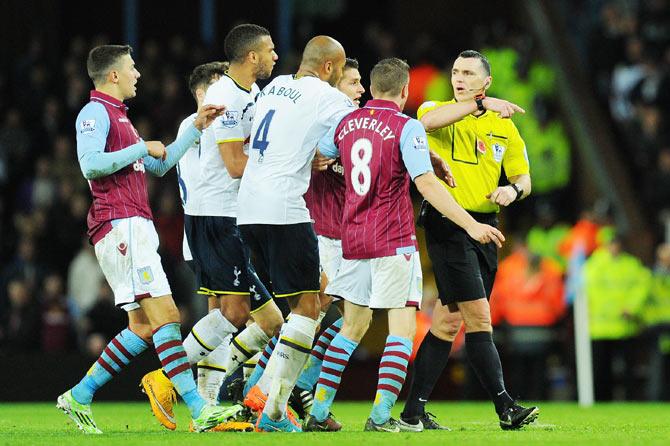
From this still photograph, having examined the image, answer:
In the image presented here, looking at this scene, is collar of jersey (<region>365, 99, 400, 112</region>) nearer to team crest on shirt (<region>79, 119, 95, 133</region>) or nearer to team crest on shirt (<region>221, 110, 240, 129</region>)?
team crest on shirt (<region>221, 110, 240, 129</region>)

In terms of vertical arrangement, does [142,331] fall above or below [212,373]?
above

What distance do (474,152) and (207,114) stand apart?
1.92 m

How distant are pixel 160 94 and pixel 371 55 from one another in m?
3.05

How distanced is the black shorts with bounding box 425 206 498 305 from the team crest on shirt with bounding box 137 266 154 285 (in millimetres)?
1953

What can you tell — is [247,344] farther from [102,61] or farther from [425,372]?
[102,61]

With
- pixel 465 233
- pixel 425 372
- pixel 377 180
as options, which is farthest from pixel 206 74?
pixel 425 372

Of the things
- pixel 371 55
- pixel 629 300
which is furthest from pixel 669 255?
pixel 371 55

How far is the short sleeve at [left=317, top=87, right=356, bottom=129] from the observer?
900cm

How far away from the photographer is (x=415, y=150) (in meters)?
8.77

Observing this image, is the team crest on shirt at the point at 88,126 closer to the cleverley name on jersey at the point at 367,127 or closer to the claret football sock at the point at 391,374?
the cleverley name on jersey at the point at 367,127

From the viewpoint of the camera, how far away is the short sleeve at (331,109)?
29.5ft

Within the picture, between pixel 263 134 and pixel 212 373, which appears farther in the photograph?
pixel 212 373

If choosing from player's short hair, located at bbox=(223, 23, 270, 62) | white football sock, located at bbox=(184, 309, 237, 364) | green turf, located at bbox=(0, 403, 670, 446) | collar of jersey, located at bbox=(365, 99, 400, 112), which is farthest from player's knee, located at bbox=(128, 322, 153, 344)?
collar of jersey, located at bbox=(365, 99, 400, 112)

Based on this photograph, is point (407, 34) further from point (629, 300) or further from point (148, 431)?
point (148, 431)
